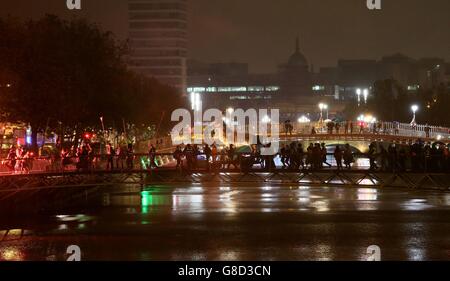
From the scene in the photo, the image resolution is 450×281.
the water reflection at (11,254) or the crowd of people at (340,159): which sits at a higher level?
the crowd of people at (340,159)

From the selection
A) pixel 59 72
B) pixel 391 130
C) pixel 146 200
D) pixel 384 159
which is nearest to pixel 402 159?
pixel 384 159

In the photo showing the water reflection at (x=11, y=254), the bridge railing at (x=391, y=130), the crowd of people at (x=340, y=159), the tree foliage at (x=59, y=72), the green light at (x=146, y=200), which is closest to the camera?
the water reflection at (x=11, y=254)

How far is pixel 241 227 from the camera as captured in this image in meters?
32.1

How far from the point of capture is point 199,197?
153 feet

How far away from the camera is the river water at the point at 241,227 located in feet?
85.8

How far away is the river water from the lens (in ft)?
85.8

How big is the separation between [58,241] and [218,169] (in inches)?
607

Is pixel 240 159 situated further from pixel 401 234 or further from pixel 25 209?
pixel 401 234

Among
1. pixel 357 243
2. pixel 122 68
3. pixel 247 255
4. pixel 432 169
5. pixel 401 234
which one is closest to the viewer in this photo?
pixel 247 255

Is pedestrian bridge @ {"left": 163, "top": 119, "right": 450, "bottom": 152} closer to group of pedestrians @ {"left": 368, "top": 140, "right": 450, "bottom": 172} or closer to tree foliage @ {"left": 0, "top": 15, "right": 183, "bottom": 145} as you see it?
tree foliage @ {"left": 0, "top": 15, "right": 183, "bottom": 145}

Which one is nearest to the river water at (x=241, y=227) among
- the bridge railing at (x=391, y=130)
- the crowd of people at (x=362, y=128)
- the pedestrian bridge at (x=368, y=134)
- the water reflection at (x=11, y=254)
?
the water reflection at (x=11, y=254)

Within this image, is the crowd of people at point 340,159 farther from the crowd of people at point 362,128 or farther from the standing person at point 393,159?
the crowd of people at point 362,128

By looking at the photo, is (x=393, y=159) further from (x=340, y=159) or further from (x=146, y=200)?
(x=146, y=200)

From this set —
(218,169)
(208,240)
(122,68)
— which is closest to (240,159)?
(218,169)
